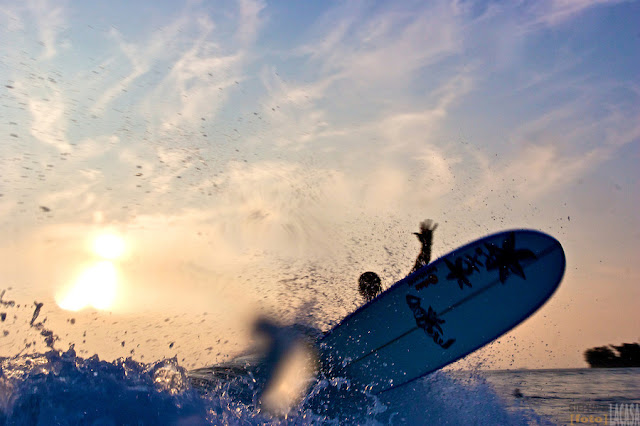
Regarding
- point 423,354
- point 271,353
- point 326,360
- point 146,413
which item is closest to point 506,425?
point 423,354

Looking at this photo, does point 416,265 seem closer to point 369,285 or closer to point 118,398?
point 369,285

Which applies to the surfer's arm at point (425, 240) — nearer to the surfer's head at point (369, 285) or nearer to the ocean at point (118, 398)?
the surfer's head at point (369, 285)

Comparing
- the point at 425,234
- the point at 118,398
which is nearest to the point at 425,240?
the point at 425,234

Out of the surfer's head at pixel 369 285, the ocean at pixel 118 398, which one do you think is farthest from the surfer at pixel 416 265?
the ocean at pixel 118 398

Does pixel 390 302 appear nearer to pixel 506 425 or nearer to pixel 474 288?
pixel 474 288

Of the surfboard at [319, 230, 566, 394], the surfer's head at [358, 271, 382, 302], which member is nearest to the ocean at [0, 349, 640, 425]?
the surfboard at [319, 230, 566, 394]

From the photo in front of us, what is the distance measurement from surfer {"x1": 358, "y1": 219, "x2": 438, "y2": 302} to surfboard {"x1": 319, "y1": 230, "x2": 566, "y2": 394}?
520 millimetres

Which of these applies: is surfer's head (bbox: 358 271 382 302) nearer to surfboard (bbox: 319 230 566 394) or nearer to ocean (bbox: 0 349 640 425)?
surfboard (bbox: 319 230 566 394)

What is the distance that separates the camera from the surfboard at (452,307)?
8.00m

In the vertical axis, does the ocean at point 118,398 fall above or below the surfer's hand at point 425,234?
below

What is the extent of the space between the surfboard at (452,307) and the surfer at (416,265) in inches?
20.5

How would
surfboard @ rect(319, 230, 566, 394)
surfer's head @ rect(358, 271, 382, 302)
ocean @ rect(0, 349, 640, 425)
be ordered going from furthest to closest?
1. surfer's head @ rect(358, 271, 382, 302)
2. surfboard @ rect(319, 230, 566, 394)
3. ocean @ rect(0, 349, 640, 425)

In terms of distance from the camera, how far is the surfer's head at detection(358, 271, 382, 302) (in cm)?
897

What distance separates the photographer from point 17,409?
4840 millimetres
